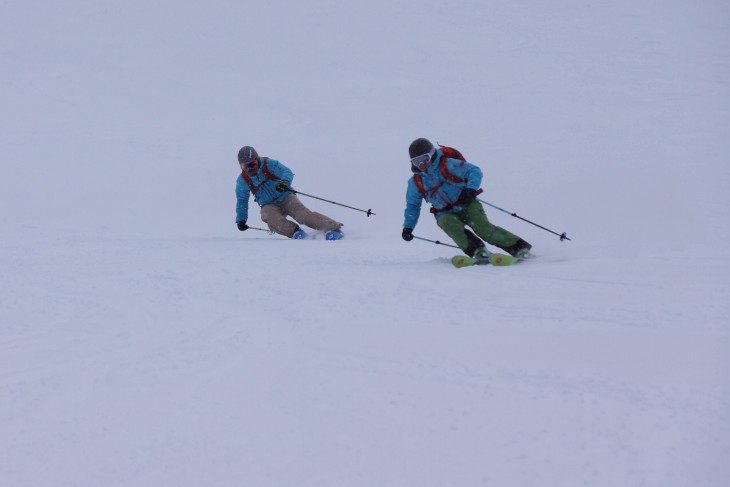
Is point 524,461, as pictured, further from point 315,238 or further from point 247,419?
point 315,238

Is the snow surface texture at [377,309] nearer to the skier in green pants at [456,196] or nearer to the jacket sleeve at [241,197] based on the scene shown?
the skier in green pants at [456,196]

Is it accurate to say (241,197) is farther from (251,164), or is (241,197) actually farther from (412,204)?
(412,204)


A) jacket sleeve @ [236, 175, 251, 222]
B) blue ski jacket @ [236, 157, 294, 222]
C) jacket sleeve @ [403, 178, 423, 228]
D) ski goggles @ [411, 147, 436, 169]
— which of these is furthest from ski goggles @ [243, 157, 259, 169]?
ski goggles @ [411, 147, 436, 169]

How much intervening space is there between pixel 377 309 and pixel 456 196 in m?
2.56

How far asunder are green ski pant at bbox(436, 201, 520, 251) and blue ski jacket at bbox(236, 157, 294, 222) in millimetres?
3577

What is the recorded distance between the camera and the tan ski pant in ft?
34.1

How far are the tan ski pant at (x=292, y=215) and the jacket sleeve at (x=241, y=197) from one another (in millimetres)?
272

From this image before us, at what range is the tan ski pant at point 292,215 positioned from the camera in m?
10.4

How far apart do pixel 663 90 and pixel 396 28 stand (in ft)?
41.3

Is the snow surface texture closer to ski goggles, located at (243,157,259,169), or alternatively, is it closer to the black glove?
the black glove

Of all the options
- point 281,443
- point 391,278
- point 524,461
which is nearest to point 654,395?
point 524,461

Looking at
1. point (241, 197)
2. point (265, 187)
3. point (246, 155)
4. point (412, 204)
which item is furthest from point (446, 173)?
point (241, 197)

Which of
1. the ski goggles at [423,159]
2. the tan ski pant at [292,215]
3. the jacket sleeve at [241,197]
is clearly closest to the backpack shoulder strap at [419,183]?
the ski goggles at [423,159]

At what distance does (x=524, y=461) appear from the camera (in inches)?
120
